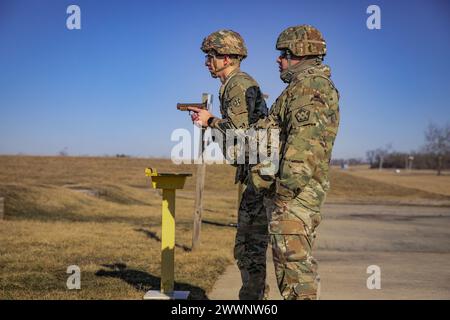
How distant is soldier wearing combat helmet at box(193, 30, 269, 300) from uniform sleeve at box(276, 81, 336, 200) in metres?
0.78

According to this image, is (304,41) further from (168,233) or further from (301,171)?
(168,233)

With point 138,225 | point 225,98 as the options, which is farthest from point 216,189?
point 225,98

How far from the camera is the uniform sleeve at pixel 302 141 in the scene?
3.33m

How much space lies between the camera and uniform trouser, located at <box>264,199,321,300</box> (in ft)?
10.9

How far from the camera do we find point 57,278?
6488 mm

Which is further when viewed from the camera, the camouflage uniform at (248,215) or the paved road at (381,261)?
→ the paved road at (381,261)

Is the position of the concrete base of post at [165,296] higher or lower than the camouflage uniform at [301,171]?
lower

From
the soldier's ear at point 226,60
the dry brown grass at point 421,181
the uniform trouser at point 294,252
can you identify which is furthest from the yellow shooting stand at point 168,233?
the dry brown grass at point 421,181

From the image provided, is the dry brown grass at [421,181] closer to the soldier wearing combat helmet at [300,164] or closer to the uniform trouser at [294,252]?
the soldier wearing combat helmet at [300,164]

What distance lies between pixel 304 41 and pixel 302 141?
747 mm

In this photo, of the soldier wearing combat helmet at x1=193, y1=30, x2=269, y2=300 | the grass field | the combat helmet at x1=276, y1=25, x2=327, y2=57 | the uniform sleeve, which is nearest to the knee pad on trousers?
the uniform sleeve

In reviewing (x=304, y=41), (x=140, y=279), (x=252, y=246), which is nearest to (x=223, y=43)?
(x=304, y=41)

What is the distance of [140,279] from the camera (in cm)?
653

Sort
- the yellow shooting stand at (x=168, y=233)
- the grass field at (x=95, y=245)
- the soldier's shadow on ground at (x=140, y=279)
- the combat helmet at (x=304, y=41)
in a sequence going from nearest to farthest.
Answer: the combat helmet at (x=304, y=41)
the yellow shooting stand at (x=168, y=233)
the soldier's shadow on ground at (x=140, y=279)
the grass field at (x=95, y=245)
